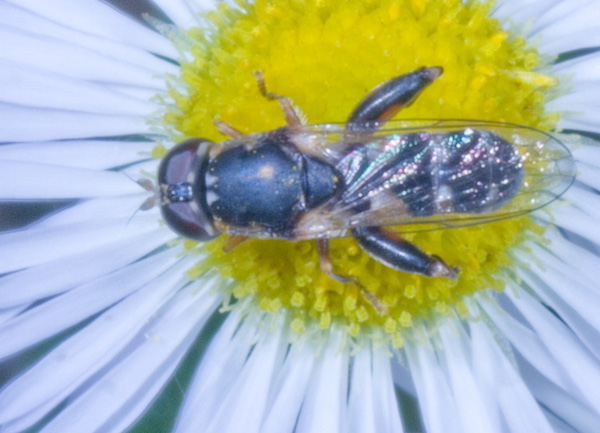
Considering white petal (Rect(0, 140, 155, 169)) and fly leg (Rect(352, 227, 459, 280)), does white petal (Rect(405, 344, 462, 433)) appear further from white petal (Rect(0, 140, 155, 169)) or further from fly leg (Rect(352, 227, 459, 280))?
white petal (Rect(0, 140, 155, 169))

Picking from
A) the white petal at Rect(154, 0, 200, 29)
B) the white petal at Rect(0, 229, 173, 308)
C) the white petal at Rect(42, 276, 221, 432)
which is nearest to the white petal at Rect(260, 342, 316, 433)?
the white petal at Rect(42, 276, 221, 432)

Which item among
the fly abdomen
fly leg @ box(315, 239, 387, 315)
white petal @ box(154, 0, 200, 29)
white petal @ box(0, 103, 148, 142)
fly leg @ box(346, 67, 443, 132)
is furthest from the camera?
white petal @ box(154, 0, 200, 29)

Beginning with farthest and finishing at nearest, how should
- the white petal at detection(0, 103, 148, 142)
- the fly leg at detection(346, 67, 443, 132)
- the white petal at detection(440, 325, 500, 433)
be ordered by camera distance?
1. the white petal at detection(0, 103, 148, 142)
2. the white petal at detection(440, 325, 500, 433)
3. the fly leg at detection(346, 67, 443, 132)

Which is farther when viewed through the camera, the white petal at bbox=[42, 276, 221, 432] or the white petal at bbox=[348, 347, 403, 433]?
the white petal at bbox=[348, 347, 403, 433]

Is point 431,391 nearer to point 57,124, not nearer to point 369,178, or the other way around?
point 369,178

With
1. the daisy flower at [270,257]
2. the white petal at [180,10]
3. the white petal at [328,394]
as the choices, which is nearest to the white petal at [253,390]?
the daisy flower at [270,257]

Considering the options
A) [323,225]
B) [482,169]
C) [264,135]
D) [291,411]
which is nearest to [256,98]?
[264,135]

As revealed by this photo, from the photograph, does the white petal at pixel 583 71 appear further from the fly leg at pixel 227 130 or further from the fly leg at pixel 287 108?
the fly leg at pixel 227 130

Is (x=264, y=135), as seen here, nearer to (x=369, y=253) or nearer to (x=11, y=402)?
(x=369, y=253)
